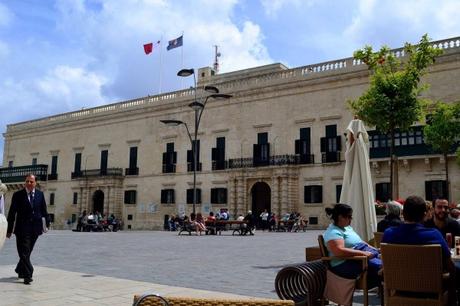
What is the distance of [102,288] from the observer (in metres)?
6.57

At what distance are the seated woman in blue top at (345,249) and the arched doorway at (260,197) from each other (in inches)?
1084

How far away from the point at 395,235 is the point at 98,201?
39206 millimetres

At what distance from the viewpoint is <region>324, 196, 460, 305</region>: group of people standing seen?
4051 mm

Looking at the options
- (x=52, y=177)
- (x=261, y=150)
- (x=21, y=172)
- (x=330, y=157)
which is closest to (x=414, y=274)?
(x=330, y=157)

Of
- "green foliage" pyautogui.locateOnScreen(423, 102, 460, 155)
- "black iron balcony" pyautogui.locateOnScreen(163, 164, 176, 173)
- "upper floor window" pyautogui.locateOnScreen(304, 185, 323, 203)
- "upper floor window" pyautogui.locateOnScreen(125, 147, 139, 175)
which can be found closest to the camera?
"green foliage" pyautogui.locateOnScreen(423, 102, 460, 155)

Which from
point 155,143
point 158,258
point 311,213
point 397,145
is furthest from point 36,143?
point 158,258

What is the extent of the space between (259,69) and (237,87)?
17.9 feet

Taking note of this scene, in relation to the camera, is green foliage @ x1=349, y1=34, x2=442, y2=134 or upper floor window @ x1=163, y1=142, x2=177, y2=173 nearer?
green foliage @ x1=349, y1=34, x2=442, y2=134

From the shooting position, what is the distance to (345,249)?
4.70 m

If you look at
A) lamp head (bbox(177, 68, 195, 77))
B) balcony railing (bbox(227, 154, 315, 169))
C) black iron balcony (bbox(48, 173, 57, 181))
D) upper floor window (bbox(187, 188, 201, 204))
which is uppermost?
lamp head (bbox(177, 68, 195, 77))

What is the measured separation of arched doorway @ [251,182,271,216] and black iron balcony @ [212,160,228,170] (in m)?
2.68

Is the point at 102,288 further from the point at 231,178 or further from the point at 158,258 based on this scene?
the point at 231,178

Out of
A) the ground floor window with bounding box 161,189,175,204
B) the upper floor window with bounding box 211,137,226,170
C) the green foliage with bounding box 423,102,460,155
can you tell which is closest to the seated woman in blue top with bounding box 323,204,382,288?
the green foliage with bounding box 423,102,460,155

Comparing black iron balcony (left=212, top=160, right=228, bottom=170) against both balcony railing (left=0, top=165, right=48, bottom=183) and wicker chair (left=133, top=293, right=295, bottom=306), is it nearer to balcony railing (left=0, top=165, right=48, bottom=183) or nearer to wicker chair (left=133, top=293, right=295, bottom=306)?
balcony railing (left=0, top=165, right=48, bottom=183)
